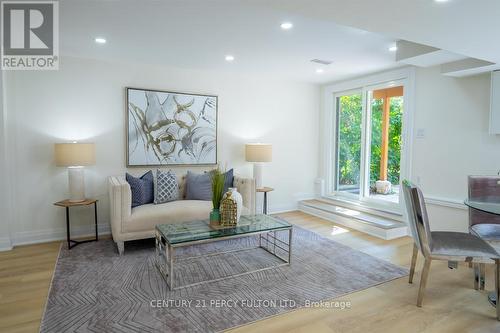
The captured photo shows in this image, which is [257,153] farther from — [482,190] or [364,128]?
[482,190]

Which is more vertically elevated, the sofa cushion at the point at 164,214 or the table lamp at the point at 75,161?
the table lamp at the point at 75,161

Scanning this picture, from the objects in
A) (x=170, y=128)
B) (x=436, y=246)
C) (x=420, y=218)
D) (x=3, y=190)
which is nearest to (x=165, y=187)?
(x=170, y=128)

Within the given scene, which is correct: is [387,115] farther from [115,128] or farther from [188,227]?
[115,128]

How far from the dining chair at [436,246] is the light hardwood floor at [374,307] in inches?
6.9

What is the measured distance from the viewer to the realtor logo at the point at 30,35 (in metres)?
2.61

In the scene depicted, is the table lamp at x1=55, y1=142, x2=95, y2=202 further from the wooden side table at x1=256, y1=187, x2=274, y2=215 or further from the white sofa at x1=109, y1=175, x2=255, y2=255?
the wooden side table at x1=256, y1=187, x2=274, y2=215

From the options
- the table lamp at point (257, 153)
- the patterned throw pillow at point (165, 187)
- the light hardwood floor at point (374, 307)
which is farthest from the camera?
the table lamp at point (257, 153)

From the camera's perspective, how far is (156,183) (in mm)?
4055

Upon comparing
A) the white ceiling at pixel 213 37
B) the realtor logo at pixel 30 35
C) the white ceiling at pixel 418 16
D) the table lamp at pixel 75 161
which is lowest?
the table lamp at pixel 75 161

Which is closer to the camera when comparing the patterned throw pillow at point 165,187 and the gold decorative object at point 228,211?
the gold decorative object at point 228,211

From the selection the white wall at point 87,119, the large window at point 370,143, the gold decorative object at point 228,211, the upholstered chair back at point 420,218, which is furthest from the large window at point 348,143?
the gold decorative object at point 228,211

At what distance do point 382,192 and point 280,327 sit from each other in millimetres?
3606

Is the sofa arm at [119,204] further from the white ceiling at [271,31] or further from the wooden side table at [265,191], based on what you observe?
the wooden side table at [265,191]

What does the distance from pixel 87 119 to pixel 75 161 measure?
74cm
